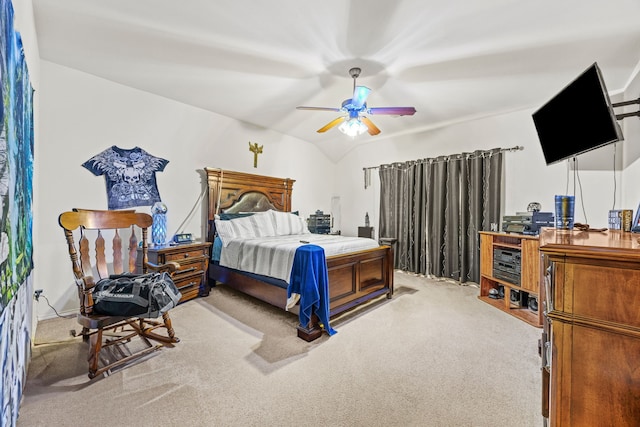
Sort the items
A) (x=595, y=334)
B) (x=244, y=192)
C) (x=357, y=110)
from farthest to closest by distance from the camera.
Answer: (x=244, y=192), (x=357, y=110), (x=595, y=334)

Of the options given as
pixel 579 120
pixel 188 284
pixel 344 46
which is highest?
pixel 344 46

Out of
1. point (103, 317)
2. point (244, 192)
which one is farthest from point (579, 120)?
point (244, 192)

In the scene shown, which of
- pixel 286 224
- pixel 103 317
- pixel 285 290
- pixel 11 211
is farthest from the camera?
pixel 286 224

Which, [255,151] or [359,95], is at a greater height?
[359,95]

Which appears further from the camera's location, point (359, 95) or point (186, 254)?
point (186, 254)

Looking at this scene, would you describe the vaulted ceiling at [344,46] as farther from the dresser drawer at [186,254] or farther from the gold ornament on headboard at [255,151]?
the dresser drawer at [186,254]

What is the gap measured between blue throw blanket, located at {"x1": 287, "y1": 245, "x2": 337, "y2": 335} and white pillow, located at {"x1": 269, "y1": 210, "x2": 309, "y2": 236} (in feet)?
5.07

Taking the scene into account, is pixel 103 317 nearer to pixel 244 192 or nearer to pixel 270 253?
pixel 270 253

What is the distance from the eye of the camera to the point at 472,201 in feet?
12.8

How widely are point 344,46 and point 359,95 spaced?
1.42 feet

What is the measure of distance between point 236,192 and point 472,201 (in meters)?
3.56

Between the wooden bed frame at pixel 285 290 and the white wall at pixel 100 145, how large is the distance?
21 centimetres

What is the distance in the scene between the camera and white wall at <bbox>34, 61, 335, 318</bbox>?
8.68 ft

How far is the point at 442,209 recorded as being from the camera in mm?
4246
